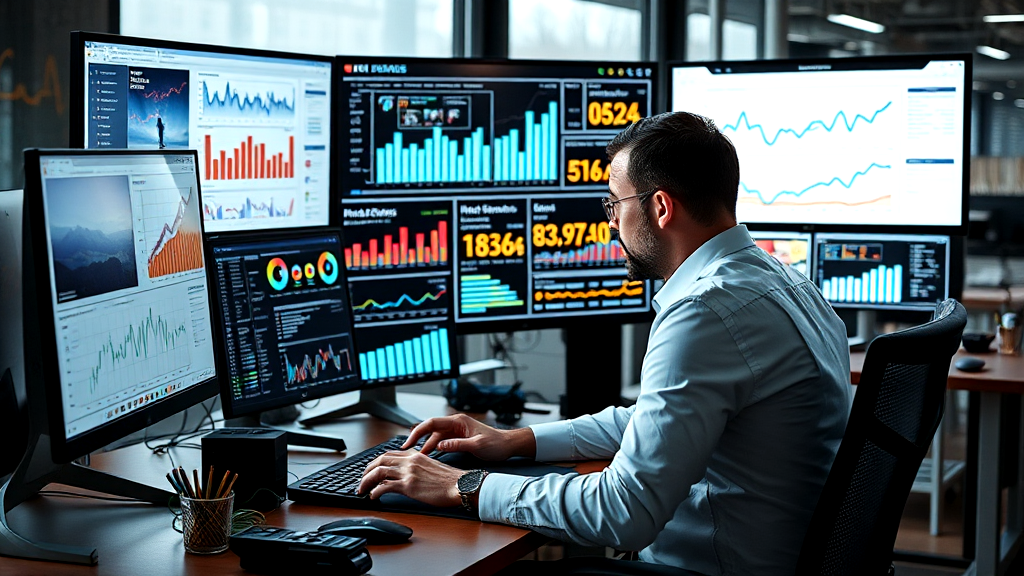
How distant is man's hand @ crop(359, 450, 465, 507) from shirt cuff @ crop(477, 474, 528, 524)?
50mm

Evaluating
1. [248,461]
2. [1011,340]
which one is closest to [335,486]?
[248,461]

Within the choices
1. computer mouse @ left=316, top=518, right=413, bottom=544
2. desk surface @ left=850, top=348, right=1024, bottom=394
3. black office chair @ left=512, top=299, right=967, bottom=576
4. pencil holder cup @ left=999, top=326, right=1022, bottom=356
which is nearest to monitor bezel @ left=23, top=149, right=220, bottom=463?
computer mouse @ left=316, top=518, right=413, bottom=544

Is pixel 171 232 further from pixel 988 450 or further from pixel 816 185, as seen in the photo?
pixel 988 450

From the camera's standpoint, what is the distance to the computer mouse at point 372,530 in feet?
4.83

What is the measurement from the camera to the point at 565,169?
8.63 feet

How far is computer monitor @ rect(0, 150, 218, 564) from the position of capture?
133cm

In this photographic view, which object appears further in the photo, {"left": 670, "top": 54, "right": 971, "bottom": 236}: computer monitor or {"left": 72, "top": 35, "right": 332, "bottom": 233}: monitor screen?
{"left": 670, "top": 54, "right": 971, "bottom": 236}: computer monitor

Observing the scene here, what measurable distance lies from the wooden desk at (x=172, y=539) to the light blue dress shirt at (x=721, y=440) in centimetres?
6


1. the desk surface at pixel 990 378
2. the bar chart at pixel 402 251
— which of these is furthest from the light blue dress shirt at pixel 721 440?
the desk surface at pixel 990 378

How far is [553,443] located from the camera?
6.27 ft

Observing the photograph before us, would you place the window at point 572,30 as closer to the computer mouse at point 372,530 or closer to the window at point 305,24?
the window at point 305,24

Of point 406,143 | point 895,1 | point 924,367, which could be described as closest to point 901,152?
point 406,143

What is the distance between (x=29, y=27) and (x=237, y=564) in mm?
1391

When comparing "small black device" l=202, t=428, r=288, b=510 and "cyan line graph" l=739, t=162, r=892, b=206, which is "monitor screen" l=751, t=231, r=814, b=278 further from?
"small black device" l=202, t=428, r=288, b=510
